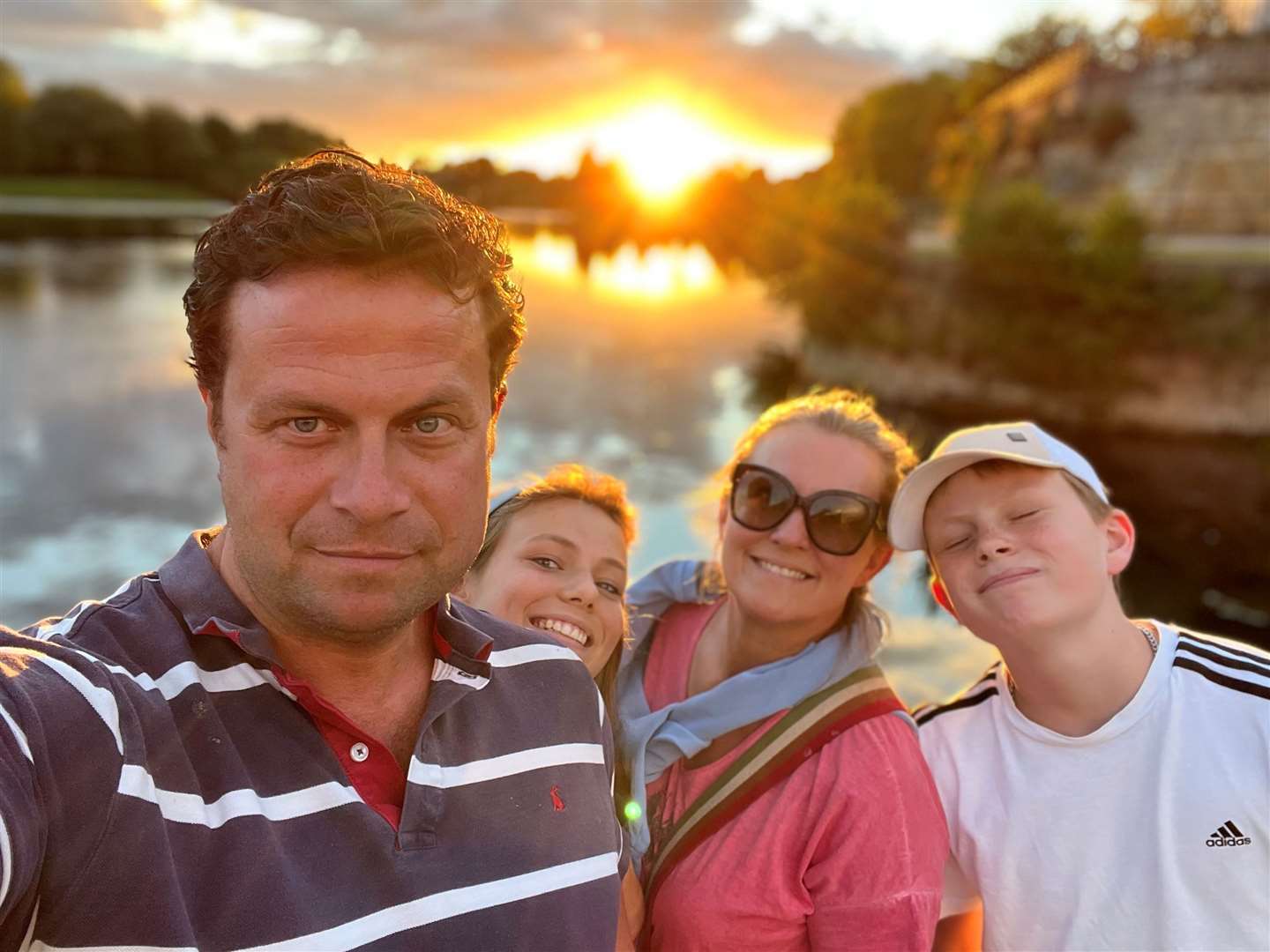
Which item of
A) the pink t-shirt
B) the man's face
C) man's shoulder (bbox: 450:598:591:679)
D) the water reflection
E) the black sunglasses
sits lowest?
the water reflection

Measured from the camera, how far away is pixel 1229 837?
6.17 feet

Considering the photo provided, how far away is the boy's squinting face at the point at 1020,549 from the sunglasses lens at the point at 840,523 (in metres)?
0.16

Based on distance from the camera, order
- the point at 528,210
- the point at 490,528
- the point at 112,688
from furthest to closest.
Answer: the point at 528,210 → the point at 490,528 → the point at 112,688

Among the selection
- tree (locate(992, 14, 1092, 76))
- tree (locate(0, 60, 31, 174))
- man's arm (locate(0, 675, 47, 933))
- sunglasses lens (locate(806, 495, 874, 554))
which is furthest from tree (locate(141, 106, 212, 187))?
man's arm (locate(0, 675, 47, 933))

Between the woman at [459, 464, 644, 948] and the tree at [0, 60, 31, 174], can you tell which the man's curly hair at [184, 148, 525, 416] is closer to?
the woman at [459, 464, 644, 948]

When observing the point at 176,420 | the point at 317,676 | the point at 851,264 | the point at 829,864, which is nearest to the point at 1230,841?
the point at 829,864

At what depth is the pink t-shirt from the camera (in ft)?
5.72

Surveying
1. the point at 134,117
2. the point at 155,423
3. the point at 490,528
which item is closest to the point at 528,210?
the point at 134,117

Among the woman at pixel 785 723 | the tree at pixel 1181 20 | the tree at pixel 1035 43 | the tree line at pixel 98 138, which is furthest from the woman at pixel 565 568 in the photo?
the tree line at pixel 98 138

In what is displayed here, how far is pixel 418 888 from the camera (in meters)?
1.25

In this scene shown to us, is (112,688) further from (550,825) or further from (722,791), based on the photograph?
(722,791)

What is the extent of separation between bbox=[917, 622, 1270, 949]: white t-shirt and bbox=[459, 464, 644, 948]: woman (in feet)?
2.70

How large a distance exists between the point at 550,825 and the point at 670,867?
0.58 metres

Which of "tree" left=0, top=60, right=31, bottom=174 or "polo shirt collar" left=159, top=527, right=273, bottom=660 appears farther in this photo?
"tree" left=0, top=60, right=31, bottom=174
